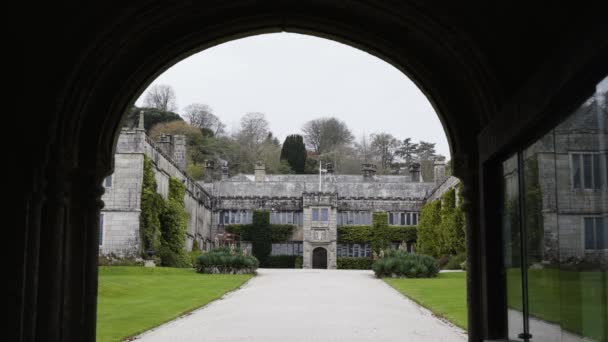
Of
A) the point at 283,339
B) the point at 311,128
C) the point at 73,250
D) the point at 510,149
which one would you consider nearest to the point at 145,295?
the point at 283,339

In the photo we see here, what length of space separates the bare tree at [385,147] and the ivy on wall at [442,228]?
3072 centimetres

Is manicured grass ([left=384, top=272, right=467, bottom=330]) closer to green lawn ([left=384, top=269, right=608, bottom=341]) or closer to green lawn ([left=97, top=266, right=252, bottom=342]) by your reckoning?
green lawn ([left=97, top=266, right=252, bottom=342])

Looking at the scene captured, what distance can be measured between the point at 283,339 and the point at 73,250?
4.53 m

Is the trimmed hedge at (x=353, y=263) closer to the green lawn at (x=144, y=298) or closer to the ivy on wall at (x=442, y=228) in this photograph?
the ivy on wall at (x=442, y=228)

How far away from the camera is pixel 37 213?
5.23 meters

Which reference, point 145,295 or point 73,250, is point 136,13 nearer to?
point 73,250

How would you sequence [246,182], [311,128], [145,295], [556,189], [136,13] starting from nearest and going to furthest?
1. [556,189]
2. [136,13]
3. [145,295]
4. [246,182]
5. [311,128]

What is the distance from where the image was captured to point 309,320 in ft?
40.8

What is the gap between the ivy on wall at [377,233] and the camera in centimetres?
4388

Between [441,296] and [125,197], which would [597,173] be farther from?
[125,197]

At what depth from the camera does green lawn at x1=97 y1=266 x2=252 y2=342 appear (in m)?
11.4

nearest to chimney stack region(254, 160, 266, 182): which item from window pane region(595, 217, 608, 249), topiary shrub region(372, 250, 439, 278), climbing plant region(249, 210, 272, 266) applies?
climbing plant region(249, 210, 272, 266)

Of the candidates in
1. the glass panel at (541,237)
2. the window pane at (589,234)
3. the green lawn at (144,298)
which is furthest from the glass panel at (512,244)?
the green lawn at (144,298)

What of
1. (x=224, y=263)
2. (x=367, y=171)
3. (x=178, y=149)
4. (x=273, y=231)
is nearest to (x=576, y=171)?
(x=224, y=263)
